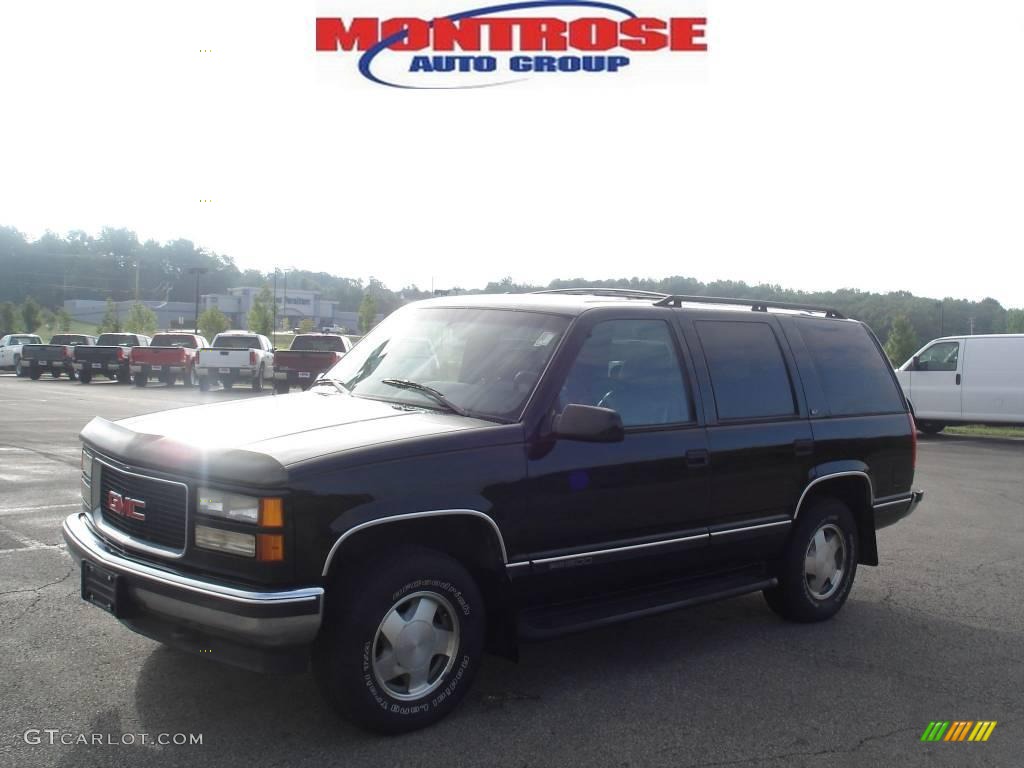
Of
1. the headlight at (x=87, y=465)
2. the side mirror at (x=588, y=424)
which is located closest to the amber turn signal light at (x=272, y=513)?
the side mirror at (x=588, y=424)

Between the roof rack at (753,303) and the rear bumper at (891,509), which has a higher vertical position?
the roof rack at (753,303)

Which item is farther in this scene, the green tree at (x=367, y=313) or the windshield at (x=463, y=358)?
the green tree at (x=367, y=313)

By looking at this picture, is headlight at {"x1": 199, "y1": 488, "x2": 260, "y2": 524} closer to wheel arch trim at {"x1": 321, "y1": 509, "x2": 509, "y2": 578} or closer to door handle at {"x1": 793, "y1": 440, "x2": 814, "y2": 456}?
wheel arch trim at {"x1": 321, "y1": 509, "x2": 509, "y2": 578}

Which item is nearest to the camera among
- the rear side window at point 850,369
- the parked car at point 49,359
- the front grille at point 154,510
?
the front grille at point 154,510

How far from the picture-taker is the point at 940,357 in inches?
829

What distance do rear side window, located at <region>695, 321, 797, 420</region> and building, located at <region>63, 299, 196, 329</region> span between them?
412 feet

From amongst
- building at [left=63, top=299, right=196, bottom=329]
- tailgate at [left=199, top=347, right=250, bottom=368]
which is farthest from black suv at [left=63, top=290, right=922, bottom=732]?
building at [left=63, top=299, right=196, bottom=329]

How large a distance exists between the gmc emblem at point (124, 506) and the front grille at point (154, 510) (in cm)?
1

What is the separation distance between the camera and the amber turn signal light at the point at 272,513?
12.6 ft

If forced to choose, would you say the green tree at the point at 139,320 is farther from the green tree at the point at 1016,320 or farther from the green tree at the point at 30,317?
the green tree at the point at 1016,320

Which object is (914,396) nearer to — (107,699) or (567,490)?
(567,490)

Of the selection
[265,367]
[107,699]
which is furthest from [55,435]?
[265,367]

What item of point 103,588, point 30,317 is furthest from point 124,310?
point 103,588

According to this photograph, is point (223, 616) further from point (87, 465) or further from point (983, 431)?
point (983, 431)
